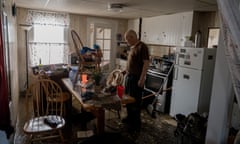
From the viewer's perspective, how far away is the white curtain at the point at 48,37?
4551 mm

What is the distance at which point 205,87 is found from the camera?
10.4 feet

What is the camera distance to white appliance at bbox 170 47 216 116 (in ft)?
10.2

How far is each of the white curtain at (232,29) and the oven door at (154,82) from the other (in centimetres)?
274

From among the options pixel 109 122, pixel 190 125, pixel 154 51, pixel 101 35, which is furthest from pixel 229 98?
pixel 101 35

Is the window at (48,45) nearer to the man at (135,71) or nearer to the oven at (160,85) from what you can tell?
the oven at (160,85)

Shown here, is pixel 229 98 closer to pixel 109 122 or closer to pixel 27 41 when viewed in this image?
pixel 109 122

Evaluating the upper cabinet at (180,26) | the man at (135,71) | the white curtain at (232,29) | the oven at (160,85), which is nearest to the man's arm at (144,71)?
the man at (135,71)

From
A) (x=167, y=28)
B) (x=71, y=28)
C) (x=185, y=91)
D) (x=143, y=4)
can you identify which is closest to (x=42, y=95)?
(x=143, y=4)

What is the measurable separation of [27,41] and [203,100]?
4012mm

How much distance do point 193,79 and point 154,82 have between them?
39.1 inches

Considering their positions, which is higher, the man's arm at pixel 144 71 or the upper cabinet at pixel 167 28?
the upper cabinet at pixel 167 28

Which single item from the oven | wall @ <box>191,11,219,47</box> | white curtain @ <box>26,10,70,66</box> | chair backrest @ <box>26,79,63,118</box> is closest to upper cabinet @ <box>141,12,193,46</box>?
wall @ <box>191,11,219,47</box>

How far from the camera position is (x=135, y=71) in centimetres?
297

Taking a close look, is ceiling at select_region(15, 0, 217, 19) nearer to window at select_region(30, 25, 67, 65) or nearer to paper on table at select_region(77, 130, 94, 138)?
window at select_region(30, 25, 67, 65)
